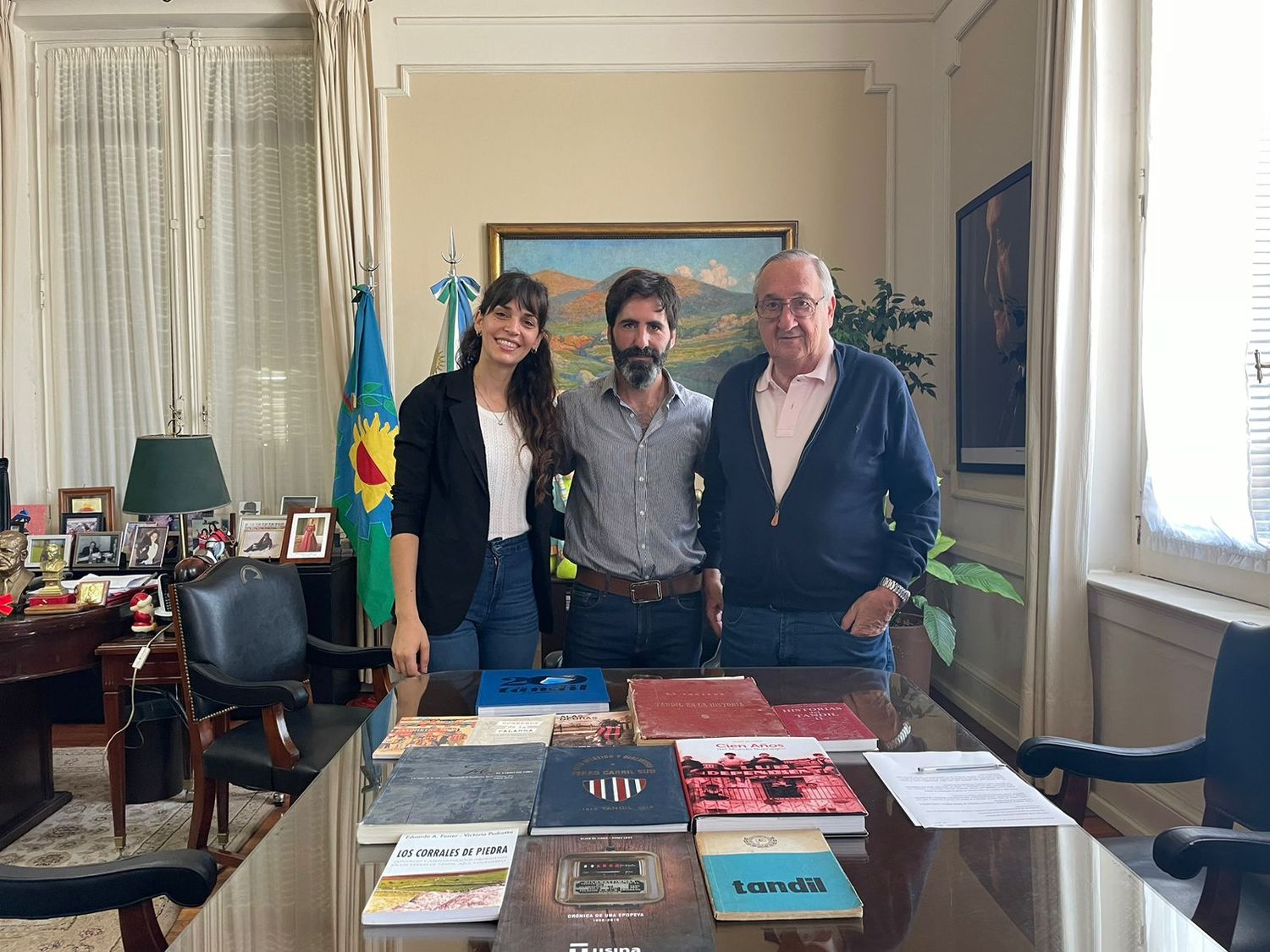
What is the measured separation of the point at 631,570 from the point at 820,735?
2.68 ft

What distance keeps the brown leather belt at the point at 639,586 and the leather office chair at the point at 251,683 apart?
0.81 meters

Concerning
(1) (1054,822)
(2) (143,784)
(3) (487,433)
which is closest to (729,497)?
(3) (487,433)

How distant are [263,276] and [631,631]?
335cm

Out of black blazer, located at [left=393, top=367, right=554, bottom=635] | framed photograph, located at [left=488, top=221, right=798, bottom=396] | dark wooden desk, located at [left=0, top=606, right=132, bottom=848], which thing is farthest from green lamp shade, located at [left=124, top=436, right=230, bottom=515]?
black blazer, located at [left=393, top=367, right=554, bottom=635]

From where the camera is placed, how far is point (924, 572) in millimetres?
3527

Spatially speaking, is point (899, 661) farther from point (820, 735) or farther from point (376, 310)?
point (376, 310)

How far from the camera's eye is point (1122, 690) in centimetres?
277

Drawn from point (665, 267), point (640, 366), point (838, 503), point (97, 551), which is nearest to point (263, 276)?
point (97, 551)

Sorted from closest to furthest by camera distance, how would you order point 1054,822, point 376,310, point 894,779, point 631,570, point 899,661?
1. point 1054,822
2. point 894,779
3. point 631,570
4. point 899,661
5. point 376,310

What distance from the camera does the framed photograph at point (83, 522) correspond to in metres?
4.34

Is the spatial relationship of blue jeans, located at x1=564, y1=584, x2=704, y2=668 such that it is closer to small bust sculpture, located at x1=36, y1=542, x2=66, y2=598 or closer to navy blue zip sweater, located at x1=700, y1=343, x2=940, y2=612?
navy blue zip sweater, located at x1=700, y1=343, x2=940, y2=612

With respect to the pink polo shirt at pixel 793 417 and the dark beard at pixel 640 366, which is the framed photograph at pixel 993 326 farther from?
the dark beard at pixel 640 366

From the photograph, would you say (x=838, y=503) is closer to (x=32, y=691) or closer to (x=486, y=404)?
(x=486, y=404)

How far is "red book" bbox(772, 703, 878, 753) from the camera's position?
52.0 inches
